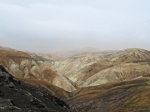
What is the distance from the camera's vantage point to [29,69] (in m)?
168

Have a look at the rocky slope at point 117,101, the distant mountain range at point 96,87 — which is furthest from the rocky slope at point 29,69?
the rocky slope at point 117,101

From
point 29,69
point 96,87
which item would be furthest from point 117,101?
point 29,69

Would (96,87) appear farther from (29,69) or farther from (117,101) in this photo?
(29,69)

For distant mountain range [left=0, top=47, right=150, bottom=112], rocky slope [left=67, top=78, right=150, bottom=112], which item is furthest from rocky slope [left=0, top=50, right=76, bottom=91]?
rocky slope [left=67, top=78, right=150, bottom=112]

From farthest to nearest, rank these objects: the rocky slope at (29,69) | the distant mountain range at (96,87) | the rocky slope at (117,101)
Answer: the rocky slope at (29,69), the distant mountain range at (96,87), the rocky slope at (117,101)

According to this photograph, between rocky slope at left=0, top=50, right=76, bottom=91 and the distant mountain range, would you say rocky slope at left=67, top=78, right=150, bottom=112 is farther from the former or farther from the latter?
rocky slope at left=0, top=50, right=76, bottom=91

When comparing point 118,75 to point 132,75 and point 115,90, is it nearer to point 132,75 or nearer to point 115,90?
point 132,75

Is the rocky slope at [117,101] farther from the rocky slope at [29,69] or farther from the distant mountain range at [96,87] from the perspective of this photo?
the rocky slope at [29,69]

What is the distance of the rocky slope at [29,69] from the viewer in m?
162

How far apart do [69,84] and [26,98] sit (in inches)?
5500

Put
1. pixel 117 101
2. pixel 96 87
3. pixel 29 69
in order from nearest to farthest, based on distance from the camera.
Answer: pixel 117 101 → pixel 96 87 → pixel 29 69

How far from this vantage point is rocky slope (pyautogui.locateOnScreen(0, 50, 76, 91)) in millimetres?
161875

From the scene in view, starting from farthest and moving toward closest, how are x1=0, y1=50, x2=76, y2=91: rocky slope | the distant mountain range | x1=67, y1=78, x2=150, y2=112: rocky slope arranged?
x1=0, y1=50, x2=76, y2=91: rocky slope, the distant mountain range, x1=67, y1=78, x2=150, y2=112: rocky slope

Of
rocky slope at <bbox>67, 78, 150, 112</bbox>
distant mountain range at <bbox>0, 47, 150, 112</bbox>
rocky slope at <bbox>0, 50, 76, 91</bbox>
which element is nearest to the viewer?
rocky slope at <bbox>67, 78, 150, 112</bbox>
